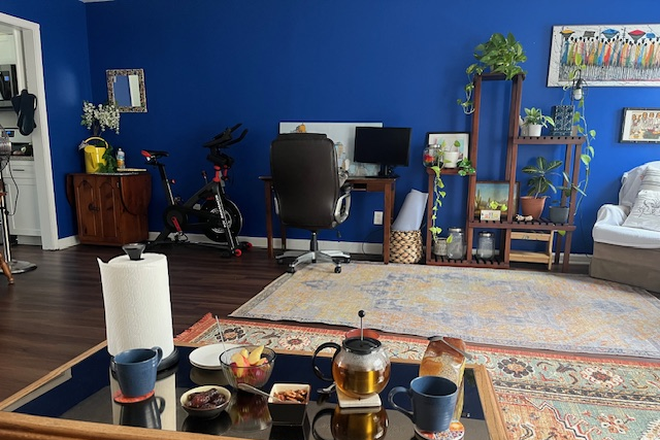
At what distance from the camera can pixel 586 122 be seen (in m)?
3.90

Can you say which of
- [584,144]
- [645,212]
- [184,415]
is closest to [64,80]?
[184,415]

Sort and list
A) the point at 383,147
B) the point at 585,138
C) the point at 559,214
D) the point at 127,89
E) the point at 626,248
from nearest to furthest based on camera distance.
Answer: the point at 626,248 → the point at 585,138 → the point at 559,214 → the point at 383,147 → the point at 127,89

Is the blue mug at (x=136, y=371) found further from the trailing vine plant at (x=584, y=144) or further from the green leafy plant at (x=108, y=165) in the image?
the green leafy plant at (x=108, y=165)

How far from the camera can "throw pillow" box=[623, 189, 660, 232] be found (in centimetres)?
333

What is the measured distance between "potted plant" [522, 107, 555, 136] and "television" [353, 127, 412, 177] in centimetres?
95

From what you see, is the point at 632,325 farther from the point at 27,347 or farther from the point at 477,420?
the point at 27,347

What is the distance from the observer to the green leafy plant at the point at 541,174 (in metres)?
3.89

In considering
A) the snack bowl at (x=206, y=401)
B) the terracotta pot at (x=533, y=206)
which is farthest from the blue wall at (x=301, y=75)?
the snack bowl at (x=206, y=401)

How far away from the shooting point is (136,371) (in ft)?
3.41

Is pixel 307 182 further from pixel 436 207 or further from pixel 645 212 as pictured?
pixel 645 212

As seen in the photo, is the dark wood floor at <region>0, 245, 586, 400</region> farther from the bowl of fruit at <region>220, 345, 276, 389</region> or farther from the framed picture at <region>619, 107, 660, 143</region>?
the bowl of fruit at <region>220, 345, 276, 389</region>

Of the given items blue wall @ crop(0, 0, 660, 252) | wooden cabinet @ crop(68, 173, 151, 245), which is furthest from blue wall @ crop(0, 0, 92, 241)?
wooden cabinet @ crop(68, 173, 151, 245)

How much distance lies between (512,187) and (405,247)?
1.01 metres

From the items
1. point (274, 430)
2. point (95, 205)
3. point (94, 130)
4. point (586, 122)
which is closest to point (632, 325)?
point (586, 122)
